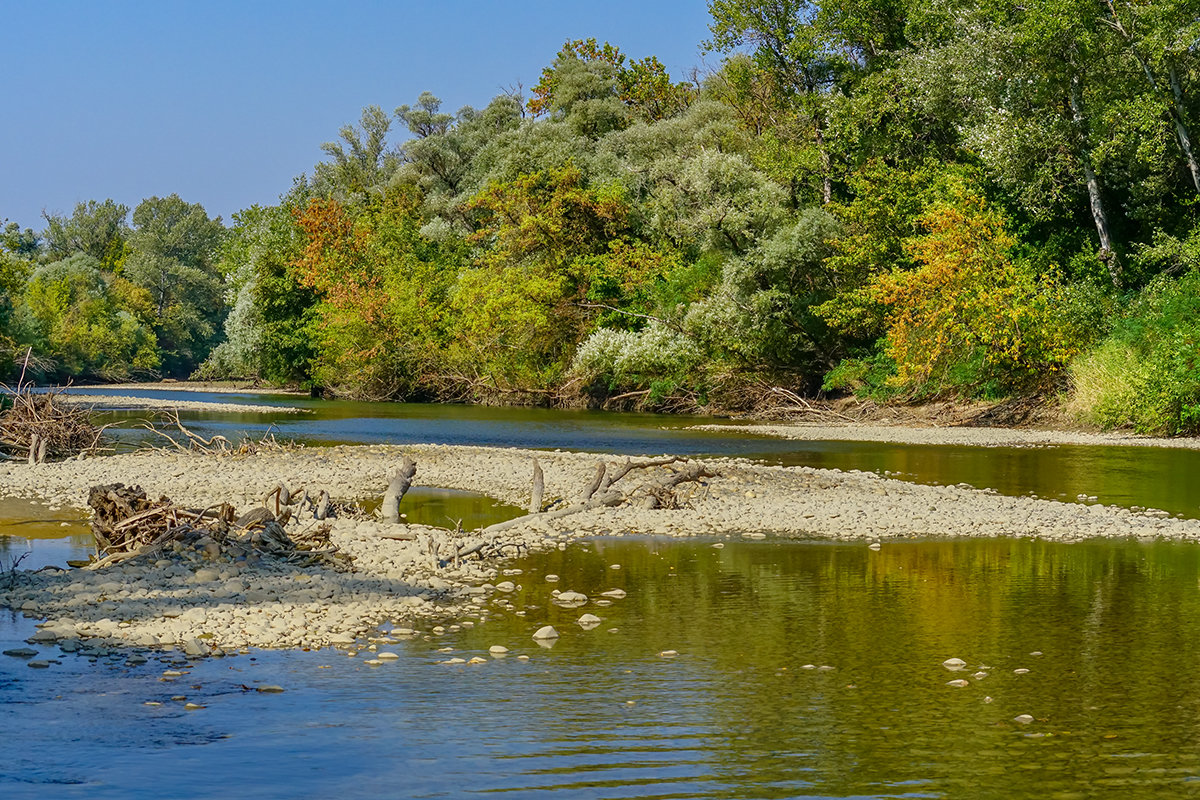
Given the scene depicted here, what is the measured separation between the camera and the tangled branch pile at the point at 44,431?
3048 centimetres

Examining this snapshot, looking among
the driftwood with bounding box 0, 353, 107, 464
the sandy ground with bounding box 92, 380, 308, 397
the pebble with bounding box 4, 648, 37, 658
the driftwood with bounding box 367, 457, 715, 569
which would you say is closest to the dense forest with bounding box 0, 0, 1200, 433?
the sandy ground with bounding box 92, 380, 308, 397

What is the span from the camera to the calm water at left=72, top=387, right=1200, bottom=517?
86.2 ft

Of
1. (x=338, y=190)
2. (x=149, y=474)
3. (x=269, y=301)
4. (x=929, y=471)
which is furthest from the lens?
(x=338, y=190)

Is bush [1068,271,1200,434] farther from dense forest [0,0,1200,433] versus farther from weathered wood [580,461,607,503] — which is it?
weathered wood [580,461,607,503]

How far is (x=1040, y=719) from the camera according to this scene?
31.8 feet

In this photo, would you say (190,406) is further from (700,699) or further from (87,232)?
(87,232)

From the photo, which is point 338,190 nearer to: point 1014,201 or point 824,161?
Result: point 824,161

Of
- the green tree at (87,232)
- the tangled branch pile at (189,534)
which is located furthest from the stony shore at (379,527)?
the green tree at (87,232)

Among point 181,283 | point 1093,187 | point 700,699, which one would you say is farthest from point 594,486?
point 181,283

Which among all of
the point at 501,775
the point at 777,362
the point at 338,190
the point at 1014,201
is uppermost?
the point at 338,190

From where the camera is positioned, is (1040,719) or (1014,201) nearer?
(1040,719)

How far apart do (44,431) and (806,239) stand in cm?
3263

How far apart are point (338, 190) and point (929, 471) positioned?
83389 millimetres

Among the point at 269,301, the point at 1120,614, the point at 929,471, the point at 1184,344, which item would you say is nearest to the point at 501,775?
the point at 1120,614
